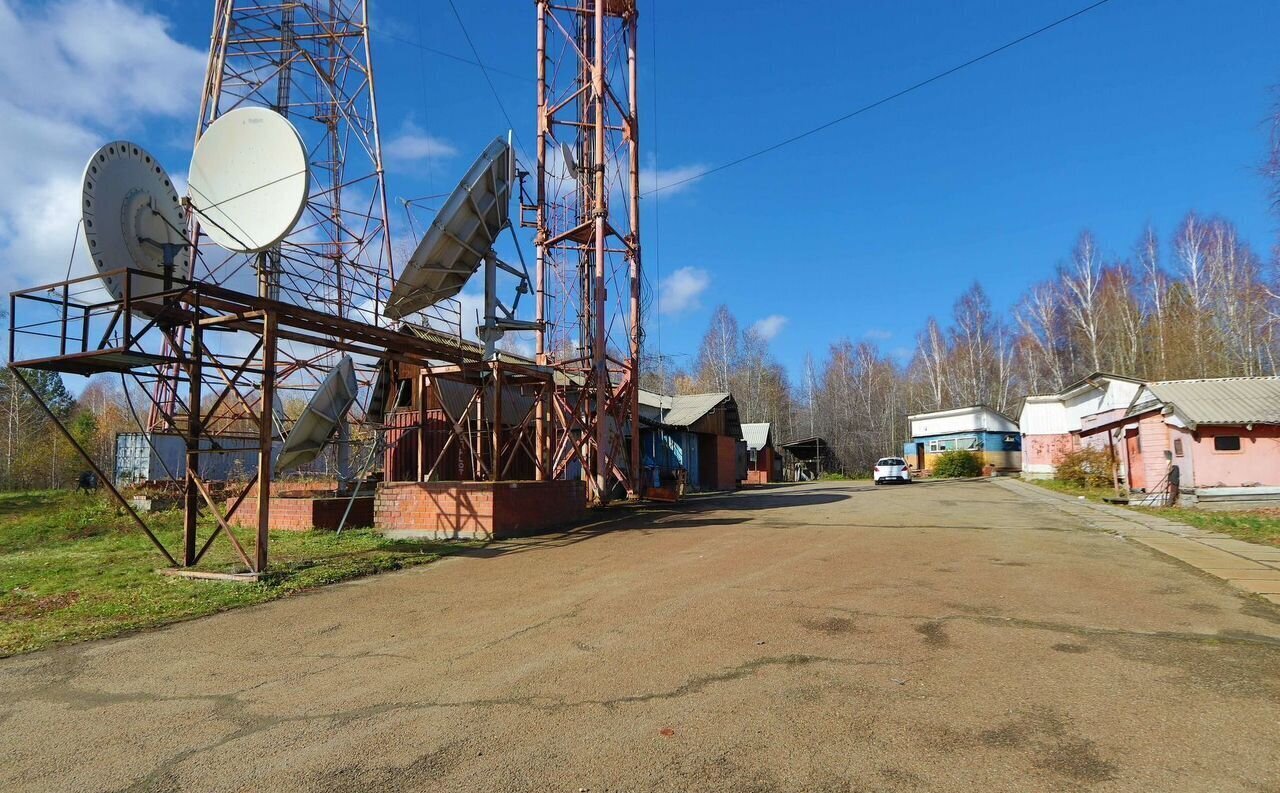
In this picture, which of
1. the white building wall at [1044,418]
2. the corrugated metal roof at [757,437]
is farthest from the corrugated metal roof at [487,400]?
the white building wall at [1044,418]

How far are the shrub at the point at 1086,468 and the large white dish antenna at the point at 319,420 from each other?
100 feet

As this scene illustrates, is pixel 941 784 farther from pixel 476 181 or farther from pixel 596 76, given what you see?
pixel 596 76

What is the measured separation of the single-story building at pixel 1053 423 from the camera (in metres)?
34.3

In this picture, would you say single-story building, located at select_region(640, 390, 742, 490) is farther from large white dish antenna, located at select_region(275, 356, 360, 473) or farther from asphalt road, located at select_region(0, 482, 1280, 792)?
asphalt road, located at select_region(0, 482, 1280, 792)

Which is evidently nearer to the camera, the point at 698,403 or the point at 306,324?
the point at 306,324

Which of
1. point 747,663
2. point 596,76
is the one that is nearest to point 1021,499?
point 596,76

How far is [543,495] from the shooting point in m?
15.9

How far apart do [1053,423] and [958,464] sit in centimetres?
1032

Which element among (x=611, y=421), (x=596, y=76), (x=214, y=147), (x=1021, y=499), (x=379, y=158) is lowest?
(x=1021, y=499)

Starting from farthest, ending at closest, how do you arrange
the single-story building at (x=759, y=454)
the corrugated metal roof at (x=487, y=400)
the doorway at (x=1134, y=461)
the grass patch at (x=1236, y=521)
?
the single-story building at (x=759, y=454), the doorway at (x=1134, y=461), the corrugated metal roof at (x=487, y=400), the grass patch at (x=1236, y=521)

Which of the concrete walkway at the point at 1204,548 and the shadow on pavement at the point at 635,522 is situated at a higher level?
the shadow on pavement at the point at 635,522

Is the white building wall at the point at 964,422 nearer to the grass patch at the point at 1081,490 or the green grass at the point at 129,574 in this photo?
the grass patch at the point at 1081,490

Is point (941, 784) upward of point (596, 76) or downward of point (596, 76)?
downward

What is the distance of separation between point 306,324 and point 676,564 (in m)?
7.08
